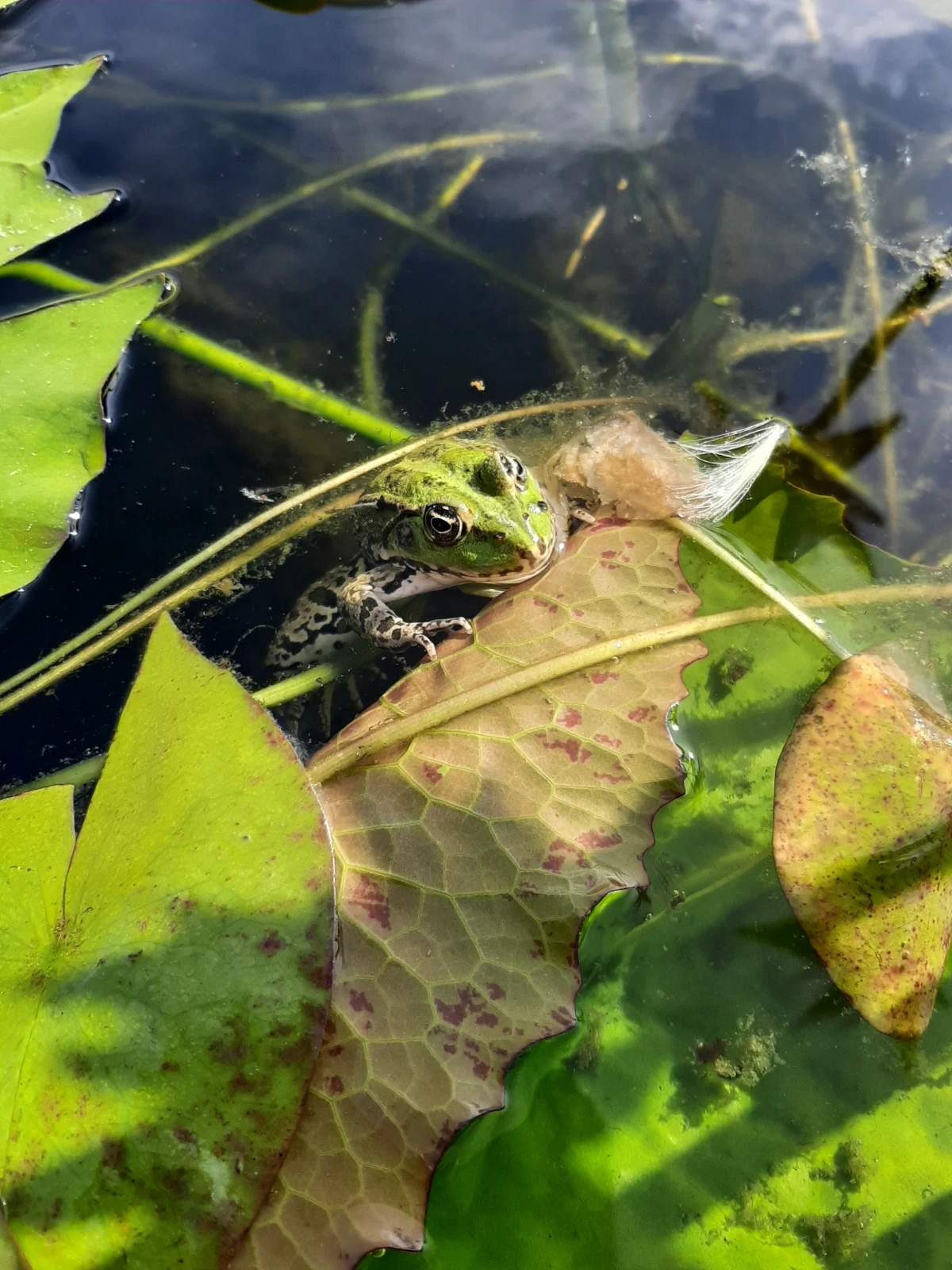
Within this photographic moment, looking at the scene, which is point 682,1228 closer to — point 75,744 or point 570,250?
point 75,744

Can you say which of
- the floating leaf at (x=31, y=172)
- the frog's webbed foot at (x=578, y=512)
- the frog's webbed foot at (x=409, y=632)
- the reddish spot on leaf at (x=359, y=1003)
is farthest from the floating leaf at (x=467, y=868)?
the floating leaf at (x=31, y=172)

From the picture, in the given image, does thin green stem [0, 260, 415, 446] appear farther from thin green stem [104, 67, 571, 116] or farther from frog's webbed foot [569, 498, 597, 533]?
thin green stem [104, 67, 571, 116]

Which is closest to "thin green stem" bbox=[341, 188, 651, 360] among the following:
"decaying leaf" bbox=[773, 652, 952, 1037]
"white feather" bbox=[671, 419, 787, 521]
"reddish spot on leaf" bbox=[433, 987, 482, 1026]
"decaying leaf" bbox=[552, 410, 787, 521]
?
"decaying leaf" bbox=[552, 410, 787, 521]

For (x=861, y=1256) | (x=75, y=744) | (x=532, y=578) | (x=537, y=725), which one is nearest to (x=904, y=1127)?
(x=861, y=1256)

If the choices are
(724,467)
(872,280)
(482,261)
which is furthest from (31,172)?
(872,280)

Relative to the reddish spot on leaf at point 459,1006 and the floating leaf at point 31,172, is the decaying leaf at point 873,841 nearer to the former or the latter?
the reddish spot on leaf at point 459,1006

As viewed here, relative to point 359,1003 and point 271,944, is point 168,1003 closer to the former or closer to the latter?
point 271,944
